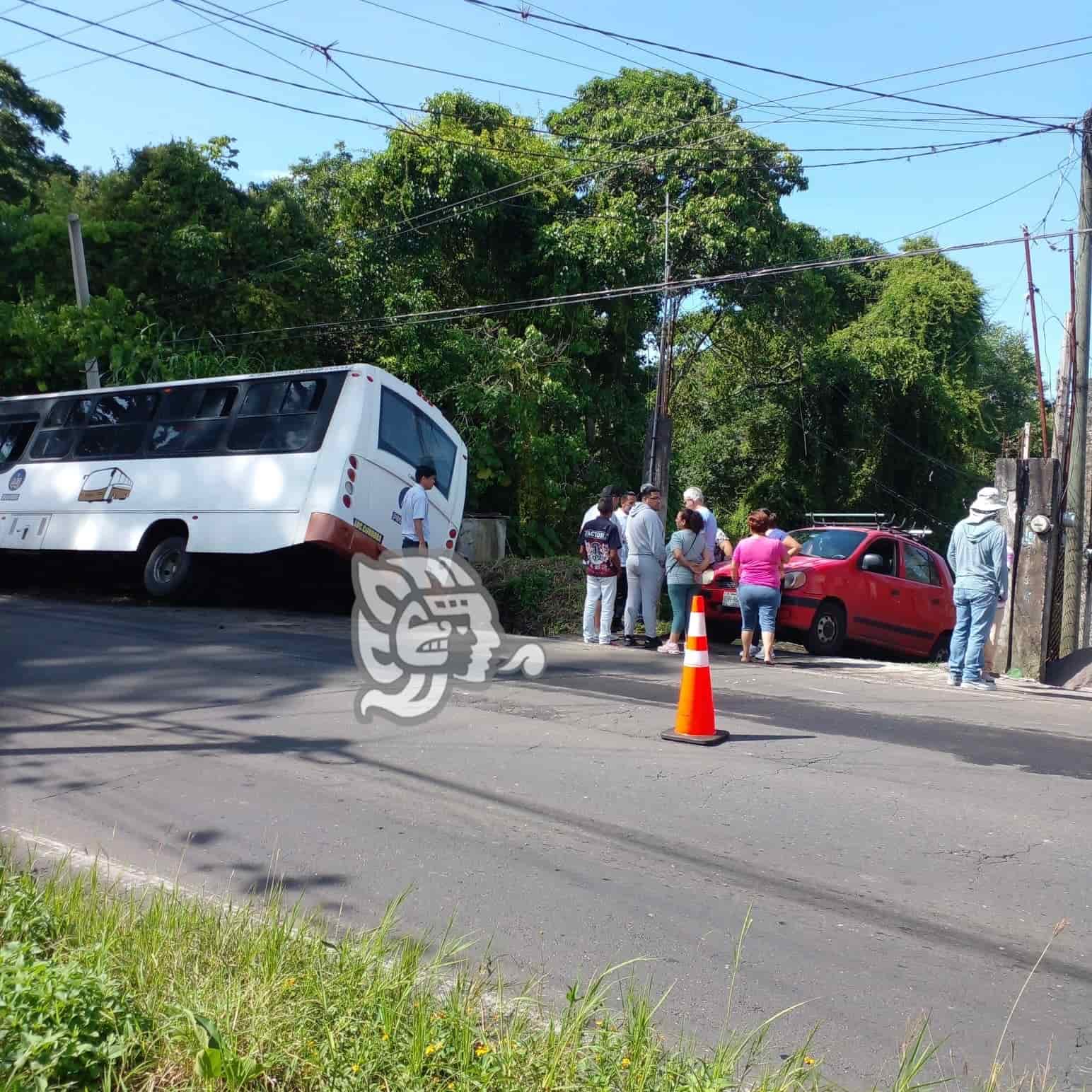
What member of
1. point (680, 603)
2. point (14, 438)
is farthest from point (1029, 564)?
point (14, 438)

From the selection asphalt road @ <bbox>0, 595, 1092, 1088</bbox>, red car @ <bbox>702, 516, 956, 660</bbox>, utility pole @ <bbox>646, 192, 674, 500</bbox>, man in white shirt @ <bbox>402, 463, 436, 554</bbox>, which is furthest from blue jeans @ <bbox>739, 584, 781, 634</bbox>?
utility pole @ <bbox>646, 192, 674, 500</bbox>

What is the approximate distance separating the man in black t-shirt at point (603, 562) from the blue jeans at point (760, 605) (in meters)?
1.51

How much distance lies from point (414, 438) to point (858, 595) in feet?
18.8

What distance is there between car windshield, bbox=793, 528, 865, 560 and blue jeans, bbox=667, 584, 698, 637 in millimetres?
1722

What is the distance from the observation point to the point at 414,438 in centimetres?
1426

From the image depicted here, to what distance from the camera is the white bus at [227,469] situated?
42.7 feet

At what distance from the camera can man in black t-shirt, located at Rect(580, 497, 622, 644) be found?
40.7ft

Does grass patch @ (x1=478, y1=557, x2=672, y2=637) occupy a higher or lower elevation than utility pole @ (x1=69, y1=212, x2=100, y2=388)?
lower

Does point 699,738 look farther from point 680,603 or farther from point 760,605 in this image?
point 680,603

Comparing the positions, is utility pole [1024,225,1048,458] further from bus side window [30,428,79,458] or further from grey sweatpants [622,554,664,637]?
bus side window [30,428,79,458]

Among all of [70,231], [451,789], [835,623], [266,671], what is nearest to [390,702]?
[266,671]

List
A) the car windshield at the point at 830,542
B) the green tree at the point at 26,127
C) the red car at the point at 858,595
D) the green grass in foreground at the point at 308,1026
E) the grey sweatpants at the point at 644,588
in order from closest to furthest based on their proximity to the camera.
Result: the green grass in foreground at the point at 308,1026
the grey sweatpants at the point at 644,588
the red car at the point at 858,595
the car windshield at the point at 830,542
the green tree at the point at 26,127

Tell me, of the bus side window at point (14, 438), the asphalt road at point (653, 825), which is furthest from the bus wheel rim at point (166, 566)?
the asphalt road at point (653, 825)

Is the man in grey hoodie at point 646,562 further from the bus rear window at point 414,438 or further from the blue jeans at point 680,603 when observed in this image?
the bus rear window at point 414,438
